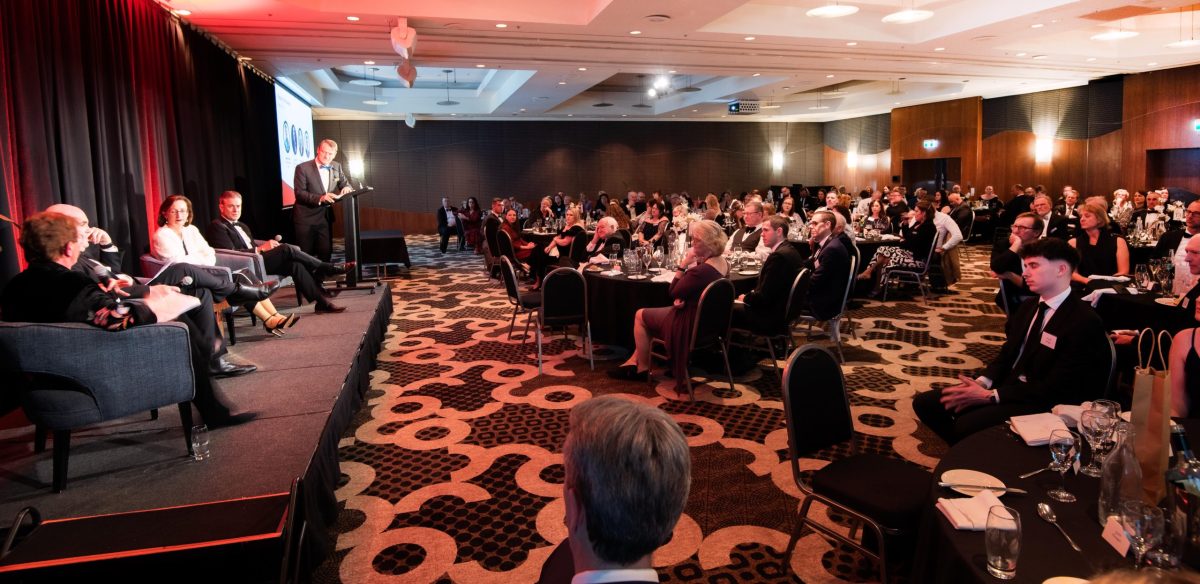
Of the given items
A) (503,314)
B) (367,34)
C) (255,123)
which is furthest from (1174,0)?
(255,123)

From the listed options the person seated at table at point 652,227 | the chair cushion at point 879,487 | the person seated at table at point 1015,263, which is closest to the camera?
the chair cushion at point 879,487

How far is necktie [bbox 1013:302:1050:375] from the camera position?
3.11 m

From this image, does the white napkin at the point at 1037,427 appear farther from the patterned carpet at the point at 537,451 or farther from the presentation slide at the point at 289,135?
the presentation slide at the point at 289,135

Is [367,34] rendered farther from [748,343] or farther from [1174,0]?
[1174,0]

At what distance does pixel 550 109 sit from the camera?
63.5 ft

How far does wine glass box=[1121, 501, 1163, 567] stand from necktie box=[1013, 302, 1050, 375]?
156 cm

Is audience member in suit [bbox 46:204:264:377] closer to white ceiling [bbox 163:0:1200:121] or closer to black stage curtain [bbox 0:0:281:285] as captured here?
black stage curtain [bbox 0:0:281:285]

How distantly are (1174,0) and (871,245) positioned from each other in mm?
4018

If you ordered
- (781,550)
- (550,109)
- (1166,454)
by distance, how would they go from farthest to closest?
1. (550,109)
2. (781,550)
3. (1166,454)

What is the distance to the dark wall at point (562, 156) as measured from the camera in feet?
67.7

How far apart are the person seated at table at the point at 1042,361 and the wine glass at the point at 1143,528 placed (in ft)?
4.52

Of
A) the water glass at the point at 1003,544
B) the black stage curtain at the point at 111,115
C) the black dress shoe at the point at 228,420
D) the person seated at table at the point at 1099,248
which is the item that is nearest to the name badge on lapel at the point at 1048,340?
the water glass at the point at 1003,544

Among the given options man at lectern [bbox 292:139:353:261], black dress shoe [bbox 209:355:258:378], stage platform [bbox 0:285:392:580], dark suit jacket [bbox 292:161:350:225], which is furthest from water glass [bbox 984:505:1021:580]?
dark suit jacket [bbox 292:161:350:225]

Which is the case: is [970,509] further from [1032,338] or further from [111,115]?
[111,115]
